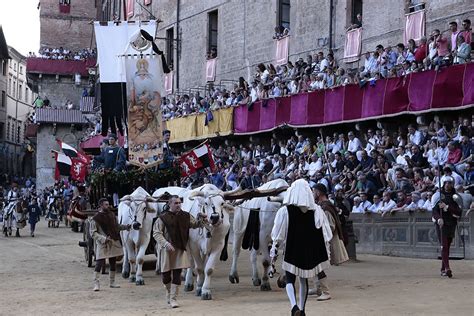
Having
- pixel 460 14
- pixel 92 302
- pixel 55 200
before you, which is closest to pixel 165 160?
pixel 92 302

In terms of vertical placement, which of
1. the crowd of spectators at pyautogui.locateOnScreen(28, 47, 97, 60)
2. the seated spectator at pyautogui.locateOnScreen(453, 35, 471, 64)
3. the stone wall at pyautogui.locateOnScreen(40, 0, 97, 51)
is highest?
the stone wall at pyautogui.locateOnScreen(40, 0, 97, 51)

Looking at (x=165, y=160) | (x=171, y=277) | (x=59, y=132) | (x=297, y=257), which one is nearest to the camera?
(x=297, y=257)

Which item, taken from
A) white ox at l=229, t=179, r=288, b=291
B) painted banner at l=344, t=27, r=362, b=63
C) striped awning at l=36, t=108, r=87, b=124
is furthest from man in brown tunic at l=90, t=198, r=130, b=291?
striped awning at l=36, t=108, r=87, b=124

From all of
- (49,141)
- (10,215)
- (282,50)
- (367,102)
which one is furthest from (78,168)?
(49,141)

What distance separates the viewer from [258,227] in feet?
50.0

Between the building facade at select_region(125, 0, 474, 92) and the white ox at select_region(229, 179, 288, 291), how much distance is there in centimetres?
1285

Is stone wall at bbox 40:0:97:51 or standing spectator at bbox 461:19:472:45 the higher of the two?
stone wall at bbox 40:0:97:51

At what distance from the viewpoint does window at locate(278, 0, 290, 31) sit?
117 ft

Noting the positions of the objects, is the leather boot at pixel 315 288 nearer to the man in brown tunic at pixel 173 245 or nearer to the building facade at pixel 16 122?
the man in brown tunic at pixel 173 245

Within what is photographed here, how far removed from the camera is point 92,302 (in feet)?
43.0

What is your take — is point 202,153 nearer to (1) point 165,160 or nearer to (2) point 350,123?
(1) point 165,160

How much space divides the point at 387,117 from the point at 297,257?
49.3 ft

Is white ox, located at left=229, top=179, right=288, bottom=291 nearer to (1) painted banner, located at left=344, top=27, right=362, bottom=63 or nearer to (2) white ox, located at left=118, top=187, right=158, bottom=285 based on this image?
(2) white ox, located at left=118, top=187, right=158, bottom=285

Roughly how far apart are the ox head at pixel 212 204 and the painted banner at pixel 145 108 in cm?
465
